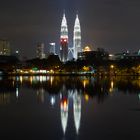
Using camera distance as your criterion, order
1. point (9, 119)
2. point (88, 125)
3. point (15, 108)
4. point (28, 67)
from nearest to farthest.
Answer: point (88, 125)
point (9, 119)
point (15, 108)
point (28, 67)

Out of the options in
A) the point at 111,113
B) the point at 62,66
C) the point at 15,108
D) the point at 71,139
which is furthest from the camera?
the point at 62,66

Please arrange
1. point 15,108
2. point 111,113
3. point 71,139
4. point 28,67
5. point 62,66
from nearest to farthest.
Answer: point 71,139
point 111,113
point 15,108
point 62,66
point 28,67

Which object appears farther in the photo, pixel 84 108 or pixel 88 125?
pixel 84 108

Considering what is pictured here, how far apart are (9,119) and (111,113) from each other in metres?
5.24

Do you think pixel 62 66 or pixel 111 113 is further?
pixel 62 66

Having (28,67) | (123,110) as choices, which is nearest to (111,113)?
(123,110)

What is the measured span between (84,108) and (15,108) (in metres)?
3.78

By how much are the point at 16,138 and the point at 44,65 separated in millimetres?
115369

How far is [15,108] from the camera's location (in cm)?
2283

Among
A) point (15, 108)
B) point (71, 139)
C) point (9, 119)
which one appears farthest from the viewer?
point (15, 108)

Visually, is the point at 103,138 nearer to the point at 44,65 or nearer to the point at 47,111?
the point at 47,111

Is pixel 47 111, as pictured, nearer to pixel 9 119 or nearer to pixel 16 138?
pixel 9 119

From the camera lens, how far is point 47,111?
21.4m

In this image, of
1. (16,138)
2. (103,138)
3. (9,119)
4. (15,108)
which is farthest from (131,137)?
(15,108)
